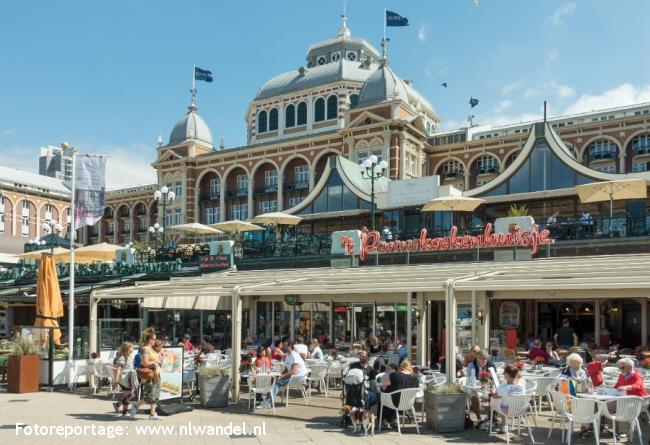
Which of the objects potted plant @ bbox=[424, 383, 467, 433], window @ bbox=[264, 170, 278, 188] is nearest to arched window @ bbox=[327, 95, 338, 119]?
window @ bbox=[264, 170, 278, 188]

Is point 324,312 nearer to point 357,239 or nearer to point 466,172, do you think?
point 357,239

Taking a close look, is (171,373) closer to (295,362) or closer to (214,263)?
(295,362)

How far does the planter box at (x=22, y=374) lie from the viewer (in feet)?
49.2

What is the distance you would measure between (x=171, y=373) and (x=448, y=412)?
5270 millimetres

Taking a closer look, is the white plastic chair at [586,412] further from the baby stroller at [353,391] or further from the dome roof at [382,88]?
the dome roof at [382,88]

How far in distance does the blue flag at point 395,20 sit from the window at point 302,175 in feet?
40.3

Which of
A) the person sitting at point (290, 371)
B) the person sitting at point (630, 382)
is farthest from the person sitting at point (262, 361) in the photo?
the person sitting at point (630, 382)

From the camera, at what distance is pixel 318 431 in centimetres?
1076

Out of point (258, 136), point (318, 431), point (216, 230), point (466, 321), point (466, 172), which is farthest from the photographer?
point (258, 136)

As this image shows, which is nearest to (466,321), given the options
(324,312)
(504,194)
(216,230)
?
(324,312)

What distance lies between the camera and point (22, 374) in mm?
14984

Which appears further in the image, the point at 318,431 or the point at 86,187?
the point at 86,187

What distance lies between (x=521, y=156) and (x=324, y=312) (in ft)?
31.5

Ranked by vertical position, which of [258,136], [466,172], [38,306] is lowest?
[38,306]
